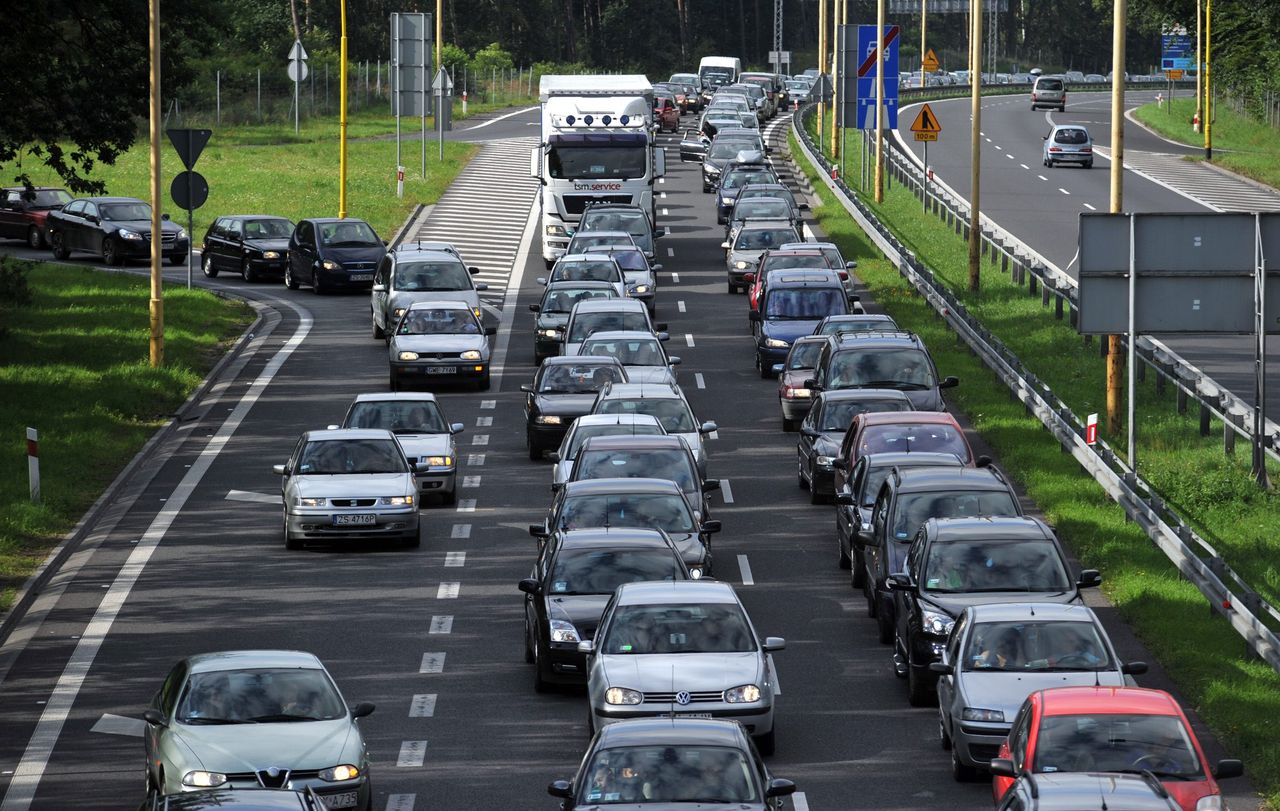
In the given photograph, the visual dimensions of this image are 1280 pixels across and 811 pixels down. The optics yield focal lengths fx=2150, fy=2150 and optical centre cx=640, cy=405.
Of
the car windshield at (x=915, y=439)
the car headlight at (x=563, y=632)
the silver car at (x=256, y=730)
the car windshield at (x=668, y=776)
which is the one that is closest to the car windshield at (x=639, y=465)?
the car windshield at (x=915, y=439)

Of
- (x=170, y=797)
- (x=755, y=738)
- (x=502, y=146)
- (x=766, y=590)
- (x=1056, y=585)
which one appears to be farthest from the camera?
(x=502, y=146)

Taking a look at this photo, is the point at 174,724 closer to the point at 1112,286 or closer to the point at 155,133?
the point at 1112,286

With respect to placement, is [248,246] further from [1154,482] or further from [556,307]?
[1154,482]

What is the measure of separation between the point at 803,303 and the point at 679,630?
67.4 feet

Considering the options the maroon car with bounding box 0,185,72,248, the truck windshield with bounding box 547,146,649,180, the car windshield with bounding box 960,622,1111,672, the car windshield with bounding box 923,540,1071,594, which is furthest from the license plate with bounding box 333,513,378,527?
the maroon car with bounding box 0,185,72,248

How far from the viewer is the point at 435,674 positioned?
20.1 meters

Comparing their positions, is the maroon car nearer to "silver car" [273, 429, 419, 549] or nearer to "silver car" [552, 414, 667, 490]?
"silver car" [552, 414, 667, 490]

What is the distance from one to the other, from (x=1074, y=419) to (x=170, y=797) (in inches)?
724

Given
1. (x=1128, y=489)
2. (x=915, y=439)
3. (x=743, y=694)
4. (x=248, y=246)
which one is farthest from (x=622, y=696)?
(x=248, y=246)

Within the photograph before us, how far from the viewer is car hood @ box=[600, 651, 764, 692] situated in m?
16.9

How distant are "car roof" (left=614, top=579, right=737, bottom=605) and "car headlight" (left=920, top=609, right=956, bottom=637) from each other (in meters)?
1.77

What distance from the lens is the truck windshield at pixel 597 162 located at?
50719mm

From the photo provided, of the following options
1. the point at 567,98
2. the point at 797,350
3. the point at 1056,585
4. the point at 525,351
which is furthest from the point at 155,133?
the point at 1056,585

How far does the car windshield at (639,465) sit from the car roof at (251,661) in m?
8.52
